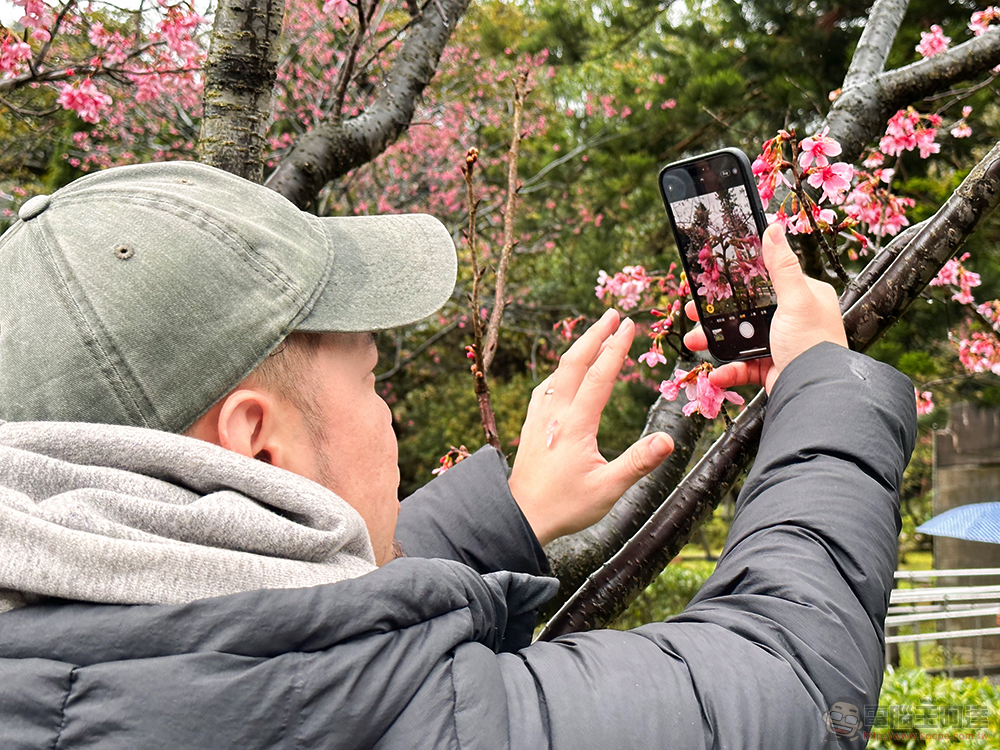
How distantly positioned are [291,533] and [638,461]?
0.58 meters

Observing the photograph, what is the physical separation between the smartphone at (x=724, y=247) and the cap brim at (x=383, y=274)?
1.75 feet

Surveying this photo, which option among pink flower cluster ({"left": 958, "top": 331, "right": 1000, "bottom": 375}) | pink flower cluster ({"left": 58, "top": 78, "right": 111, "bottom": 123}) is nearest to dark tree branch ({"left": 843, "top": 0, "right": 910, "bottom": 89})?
pink flower cluster ({"left": 958, "top": 331, "right": 1000, "bottom": 375})

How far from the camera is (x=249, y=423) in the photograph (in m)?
0.85

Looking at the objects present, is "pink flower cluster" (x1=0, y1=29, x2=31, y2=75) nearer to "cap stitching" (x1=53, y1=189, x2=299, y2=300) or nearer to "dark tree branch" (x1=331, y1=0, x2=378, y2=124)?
"dark tree branch" (x1=331, y1=0, x2=378, y2=124)

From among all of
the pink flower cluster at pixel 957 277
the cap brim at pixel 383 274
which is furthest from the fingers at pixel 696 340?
the pink flower cluster at pixel 957 277

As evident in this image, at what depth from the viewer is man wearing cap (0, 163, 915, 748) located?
634mm

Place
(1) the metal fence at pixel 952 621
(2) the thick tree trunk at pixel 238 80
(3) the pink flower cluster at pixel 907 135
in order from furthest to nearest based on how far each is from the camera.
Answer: (1) the metal fence at pixel 952 621 → (3) the pink flower cluster at pixel 907 135 → (2) the thick tree trunk at pixel 238 80

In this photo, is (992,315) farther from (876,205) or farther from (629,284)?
(629,284)

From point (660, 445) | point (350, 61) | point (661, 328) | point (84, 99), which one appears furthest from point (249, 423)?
point (84, 99)

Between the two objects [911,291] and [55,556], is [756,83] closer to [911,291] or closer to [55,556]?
[911,291]

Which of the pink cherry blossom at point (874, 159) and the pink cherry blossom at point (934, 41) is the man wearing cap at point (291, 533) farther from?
the pink cherry blossom at point (934, 41)

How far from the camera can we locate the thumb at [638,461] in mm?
1085

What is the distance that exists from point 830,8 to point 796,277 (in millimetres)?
6847

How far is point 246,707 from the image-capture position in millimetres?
623
